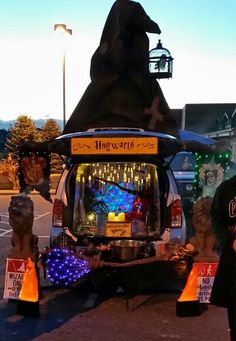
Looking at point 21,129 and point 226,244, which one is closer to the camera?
point 226,244

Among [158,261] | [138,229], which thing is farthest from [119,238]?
[158,261]

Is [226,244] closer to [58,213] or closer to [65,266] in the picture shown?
[65,266]

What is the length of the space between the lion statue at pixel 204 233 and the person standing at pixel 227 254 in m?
2.43

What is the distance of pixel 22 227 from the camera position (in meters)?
5.82

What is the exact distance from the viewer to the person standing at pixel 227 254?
333 cm

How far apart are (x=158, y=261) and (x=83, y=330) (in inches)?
46.3

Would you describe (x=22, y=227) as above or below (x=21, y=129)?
below

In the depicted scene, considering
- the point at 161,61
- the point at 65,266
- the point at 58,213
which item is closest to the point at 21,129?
the point at 161,61

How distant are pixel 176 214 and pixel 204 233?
2.06 feet

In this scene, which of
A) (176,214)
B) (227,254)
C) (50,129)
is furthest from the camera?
(50,129)

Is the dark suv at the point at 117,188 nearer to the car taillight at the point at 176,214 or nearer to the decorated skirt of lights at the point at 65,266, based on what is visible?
the car taillight at the point at 176,214

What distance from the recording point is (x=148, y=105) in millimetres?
7438

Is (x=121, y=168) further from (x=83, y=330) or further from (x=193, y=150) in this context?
(x=83, y=330)

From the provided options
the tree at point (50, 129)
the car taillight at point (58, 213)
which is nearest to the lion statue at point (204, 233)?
the car taillight at point (58, 213)
